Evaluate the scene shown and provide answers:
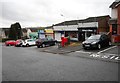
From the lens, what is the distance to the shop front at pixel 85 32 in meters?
34.5

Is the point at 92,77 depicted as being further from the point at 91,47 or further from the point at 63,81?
the point at 91,47

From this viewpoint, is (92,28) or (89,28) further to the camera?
(89,28)

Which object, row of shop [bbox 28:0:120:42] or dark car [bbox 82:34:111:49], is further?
row of shop [bbox 28:0:120:42]

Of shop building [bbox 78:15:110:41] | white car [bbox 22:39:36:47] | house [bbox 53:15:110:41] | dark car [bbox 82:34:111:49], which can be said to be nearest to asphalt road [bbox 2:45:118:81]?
dark car [bbox 82:34:111:49]

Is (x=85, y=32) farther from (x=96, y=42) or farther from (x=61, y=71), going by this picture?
(x=61, y=71)

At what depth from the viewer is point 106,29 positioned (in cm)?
3594

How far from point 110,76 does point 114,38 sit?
17.3m

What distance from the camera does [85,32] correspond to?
3612cm

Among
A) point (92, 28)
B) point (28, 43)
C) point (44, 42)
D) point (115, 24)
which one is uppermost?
point (115, 24)

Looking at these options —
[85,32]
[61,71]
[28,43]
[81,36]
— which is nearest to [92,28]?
[85,32]

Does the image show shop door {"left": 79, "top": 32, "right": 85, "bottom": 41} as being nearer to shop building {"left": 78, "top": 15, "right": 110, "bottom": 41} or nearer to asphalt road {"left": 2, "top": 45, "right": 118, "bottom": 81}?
shop building {"left": 78, "top": 15, "right": 110, "bottom": 41}

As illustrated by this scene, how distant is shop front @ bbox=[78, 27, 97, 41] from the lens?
34531 mm

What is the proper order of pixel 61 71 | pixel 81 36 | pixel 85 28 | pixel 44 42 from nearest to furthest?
1. pixel 61 71
2. pixel 44 42
3. pixel 85 28
4. pixel 81 36

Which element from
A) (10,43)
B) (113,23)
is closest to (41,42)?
(113,23)
